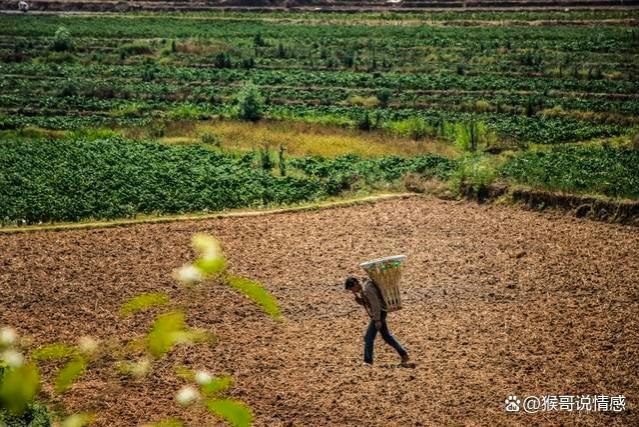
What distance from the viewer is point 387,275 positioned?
41.6ft

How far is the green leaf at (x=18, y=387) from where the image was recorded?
7.96ft

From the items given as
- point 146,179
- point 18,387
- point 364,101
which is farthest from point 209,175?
point 18,387

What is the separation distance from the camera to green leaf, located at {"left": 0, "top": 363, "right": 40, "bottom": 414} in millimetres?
2426

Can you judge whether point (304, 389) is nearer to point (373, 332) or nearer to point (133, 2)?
point (373, 332)

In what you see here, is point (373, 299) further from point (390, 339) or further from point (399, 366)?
point (399, 366)

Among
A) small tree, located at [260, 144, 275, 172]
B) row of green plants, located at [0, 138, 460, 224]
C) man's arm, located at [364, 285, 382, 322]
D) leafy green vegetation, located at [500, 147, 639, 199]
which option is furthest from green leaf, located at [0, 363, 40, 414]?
small tree, located at [260, 144, 275, 172]

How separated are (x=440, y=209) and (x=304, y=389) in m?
10.5

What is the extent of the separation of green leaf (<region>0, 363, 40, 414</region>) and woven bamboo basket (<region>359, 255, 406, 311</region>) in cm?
1002

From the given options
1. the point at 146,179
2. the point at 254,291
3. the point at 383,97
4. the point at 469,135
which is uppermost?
the point at 254,291

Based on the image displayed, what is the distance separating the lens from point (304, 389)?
1306 centimetres

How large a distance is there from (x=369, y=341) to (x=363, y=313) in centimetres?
302

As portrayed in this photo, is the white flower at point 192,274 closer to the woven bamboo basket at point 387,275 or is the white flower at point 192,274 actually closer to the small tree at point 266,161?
the woven bamboo basket at point 387,275

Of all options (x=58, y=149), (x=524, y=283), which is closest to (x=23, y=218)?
(x=58, y=149)

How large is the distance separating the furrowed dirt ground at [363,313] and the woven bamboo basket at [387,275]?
1.14 meters
